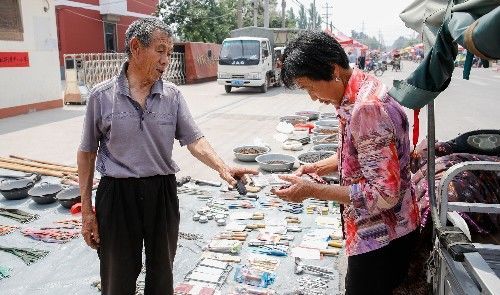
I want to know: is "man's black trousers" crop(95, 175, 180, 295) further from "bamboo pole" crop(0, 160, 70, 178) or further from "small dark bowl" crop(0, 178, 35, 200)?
"bamboo pole" crop(0, 160, 70, 178)

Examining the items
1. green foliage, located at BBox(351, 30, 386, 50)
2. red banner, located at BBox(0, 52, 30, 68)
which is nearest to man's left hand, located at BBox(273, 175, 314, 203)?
red banner, located at BBox(0, 52, 30, 68)

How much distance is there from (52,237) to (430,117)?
379 centimetres

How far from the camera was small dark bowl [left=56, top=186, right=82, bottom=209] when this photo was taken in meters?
5.11

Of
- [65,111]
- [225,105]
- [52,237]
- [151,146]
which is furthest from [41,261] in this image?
[225,105]

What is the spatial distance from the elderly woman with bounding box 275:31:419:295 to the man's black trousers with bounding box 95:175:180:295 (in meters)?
0.81

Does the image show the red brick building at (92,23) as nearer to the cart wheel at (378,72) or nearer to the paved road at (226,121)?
the paved road at (226,121)

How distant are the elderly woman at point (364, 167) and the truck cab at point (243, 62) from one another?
51.5 ft

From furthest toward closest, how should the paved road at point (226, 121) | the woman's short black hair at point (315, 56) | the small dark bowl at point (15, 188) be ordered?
the paved road at point (226, 121), the small dark bowl at point (15, 188), the woman's short black hair at point (315, 56)

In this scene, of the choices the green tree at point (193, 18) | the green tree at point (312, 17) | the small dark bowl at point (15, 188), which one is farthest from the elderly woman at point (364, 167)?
the green tree at point (312, 17)

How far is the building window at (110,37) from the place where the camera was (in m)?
26.5

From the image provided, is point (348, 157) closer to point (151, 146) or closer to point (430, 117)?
point (430, 117)

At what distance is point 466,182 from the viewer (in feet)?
10.5

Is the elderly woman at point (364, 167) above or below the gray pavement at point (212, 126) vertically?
above

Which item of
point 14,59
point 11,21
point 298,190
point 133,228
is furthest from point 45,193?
point 11,21
